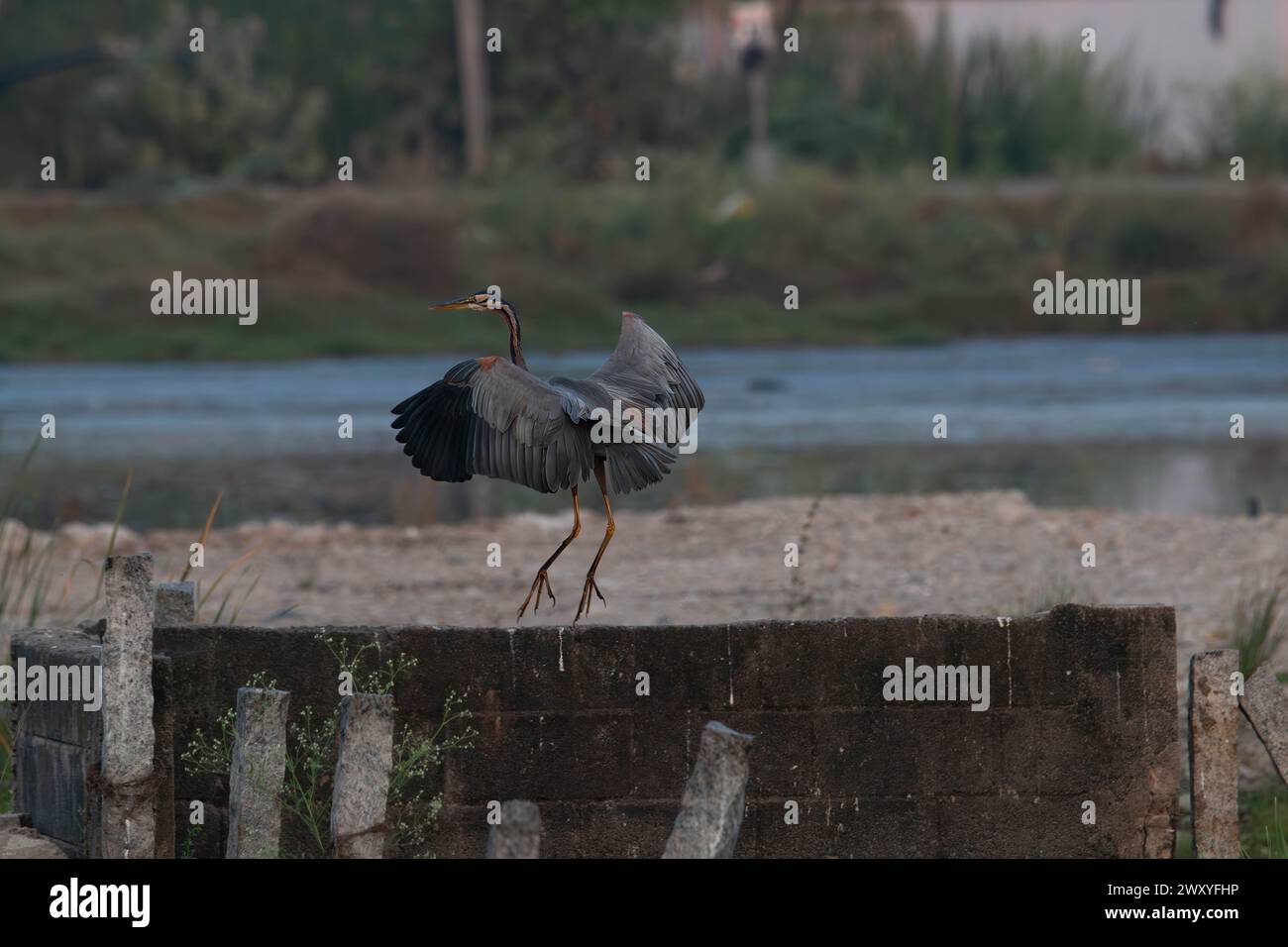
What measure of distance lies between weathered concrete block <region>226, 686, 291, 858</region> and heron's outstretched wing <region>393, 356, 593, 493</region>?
0.88 m

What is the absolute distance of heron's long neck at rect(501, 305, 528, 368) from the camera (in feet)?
16.3

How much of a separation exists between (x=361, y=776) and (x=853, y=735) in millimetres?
1703

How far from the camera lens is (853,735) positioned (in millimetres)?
6043

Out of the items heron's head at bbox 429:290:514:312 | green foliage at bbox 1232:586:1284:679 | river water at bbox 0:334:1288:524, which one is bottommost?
green foliage at bbox 1232:586:1284:679

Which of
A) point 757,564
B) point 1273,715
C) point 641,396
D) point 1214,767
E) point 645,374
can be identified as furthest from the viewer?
point 757,564

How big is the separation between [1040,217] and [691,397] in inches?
1063

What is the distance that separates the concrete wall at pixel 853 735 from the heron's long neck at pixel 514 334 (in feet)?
4.01

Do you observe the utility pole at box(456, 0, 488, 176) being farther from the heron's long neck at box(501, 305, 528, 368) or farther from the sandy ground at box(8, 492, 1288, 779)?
the heron's long neck at box(501, 305, 528, 368)

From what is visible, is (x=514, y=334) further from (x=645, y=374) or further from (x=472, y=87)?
(x=472, y=87)

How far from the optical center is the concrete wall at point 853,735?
6.02 metres

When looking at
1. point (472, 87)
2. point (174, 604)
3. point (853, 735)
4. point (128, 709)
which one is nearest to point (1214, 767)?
point (853, 735)

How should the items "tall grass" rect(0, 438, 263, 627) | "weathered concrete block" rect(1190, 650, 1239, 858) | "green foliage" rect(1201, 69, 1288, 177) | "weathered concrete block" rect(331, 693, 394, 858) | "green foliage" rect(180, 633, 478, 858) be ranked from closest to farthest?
1. "weathered concrete block" rect(331, 693, 394, 858)
2. "weathered concrete block" rect(1190, 650, 1239, 858)
3. "green foliage" rect(180, 633, 478, 858)
4. "tall grass" rect(0, 438, 263, 627)
5. "green foliage" rect(1201, 69, 1288, 177)

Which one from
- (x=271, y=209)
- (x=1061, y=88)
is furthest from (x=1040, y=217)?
(x=271, y=209)

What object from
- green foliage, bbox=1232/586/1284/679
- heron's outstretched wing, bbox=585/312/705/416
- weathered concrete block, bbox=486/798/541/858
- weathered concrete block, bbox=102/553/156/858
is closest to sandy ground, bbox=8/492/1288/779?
green foliage, bbox=1232/586/1284/679
